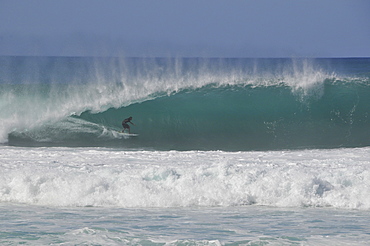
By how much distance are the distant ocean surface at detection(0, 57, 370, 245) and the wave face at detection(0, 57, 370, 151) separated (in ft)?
0.15

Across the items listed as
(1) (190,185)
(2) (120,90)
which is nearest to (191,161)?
(1) (190,185)

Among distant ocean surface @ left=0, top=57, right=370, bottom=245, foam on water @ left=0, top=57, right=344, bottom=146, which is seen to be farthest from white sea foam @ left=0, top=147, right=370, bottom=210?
foam on water @ left=0, top=57, right=344, bottom=146

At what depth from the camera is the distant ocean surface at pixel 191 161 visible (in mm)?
5375

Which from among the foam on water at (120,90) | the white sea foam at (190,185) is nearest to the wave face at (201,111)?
the foam on water at (120,90)

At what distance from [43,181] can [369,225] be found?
445cm

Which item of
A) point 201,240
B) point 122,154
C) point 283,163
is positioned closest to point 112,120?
point 122,154

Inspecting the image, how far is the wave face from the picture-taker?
41.4ft

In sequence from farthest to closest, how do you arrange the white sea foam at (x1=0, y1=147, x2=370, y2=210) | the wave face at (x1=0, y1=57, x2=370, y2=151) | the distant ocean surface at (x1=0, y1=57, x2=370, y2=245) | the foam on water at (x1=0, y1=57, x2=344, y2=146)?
the foam on water at (x1=0, y1=57, x2=344, y2=146) < the wave face at (x1=0, y1=57, x2=370, y2=151) < the white sea foam at (x1=0, y1=147, x2=370, y2=210) < the distant ocean surface at (x1=0, y1=57, x2=370, y2=245)

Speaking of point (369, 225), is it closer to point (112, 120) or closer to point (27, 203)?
point (27, 203)

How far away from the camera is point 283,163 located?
8109 mm

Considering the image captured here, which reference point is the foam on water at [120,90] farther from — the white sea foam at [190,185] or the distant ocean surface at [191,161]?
the white sea foam at [190,185]

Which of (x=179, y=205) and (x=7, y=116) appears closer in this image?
(x=179, y=205)

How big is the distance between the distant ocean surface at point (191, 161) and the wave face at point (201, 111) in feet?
0.15

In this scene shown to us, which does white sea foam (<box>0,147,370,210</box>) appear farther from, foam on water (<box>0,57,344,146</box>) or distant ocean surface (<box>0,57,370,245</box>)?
foam on water (<box>0,57,344,146</box>)
